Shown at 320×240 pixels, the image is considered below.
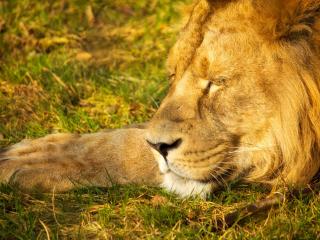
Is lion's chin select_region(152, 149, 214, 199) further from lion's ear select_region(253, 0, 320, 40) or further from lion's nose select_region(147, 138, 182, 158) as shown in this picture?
lion's ear select_region(253, 0, 320, 40)

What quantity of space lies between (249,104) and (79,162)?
93cm

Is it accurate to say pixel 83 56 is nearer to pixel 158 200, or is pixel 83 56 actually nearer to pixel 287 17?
pixel 158 200

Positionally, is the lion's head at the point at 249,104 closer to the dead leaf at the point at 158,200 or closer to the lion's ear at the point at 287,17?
the lion's ear at the point at 287,17

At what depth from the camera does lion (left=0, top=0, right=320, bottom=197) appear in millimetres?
3209

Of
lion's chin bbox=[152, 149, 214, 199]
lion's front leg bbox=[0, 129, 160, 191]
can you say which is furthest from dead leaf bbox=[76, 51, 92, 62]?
lion's chin bbox=[152, 149, 214, 199]

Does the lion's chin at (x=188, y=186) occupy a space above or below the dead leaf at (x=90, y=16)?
above

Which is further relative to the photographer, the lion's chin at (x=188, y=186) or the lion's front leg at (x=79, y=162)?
the lion's front leg at (x=79, y=162)

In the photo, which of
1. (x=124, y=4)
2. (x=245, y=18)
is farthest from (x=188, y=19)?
(x=124, y=4)

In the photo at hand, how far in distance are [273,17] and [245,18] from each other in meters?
0.14

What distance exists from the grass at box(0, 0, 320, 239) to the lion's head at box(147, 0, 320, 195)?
0.59ft

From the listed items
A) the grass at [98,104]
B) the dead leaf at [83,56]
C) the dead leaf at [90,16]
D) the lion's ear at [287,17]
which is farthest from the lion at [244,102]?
the dead leaf at [90,16]

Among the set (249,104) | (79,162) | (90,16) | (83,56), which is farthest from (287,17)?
(90,16)

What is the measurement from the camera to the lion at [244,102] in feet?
10.5

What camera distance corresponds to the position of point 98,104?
4.87 meters
